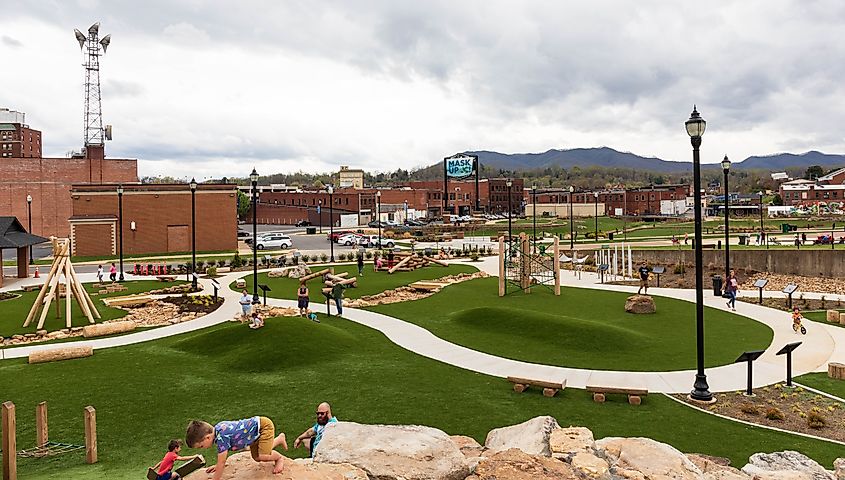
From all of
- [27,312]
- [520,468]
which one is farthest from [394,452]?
[27,312]

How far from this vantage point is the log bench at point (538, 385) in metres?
14.5

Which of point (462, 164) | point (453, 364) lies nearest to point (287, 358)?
point (453, 364)

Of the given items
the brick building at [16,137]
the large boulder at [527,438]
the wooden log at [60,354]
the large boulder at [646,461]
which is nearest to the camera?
the large boulder at [646,461]

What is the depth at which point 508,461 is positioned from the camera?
7.94m

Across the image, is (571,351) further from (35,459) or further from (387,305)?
(35,459)

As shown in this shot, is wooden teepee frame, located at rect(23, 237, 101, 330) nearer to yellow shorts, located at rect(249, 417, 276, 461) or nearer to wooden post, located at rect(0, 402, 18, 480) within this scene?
wooden post, located at rect(0, 402, 18, 480)

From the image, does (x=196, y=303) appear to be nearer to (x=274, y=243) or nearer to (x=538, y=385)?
(x=538, y=385)

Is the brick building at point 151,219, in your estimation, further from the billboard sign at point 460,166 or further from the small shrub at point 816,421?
the billboard sign at point 460,166

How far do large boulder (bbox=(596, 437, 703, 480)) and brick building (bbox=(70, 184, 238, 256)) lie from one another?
54.3m

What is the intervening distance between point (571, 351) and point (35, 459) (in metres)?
14.6

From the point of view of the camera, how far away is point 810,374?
16609 mm

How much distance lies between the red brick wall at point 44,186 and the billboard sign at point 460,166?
66.1 m

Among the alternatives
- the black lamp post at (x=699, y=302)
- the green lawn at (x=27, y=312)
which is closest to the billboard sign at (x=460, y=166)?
the green lawn at (x=27, y=312)

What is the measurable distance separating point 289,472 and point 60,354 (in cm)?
1455
